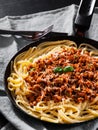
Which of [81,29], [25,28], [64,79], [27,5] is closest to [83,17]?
[81,29]

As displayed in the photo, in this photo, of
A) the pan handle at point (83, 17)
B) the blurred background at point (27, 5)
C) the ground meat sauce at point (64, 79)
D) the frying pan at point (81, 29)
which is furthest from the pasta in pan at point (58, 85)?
the blurred background at point (27, 5)

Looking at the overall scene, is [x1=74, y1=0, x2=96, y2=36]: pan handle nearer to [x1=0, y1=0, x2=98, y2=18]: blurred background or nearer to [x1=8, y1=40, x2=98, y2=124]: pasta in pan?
[x1=8, y1=40, x2=98, y2=124]: pasta in pan

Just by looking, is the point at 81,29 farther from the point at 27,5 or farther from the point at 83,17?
the point at 27,5

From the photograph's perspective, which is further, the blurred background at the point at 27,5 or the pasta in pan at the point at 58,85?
the blurred background at the point at 27,5

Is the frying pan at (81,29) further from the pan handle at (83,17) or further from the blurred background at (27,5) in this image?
the blurred background at (27,5)

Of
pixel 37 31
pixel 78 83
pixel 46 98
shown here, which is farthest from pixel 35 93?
pixel 37 31

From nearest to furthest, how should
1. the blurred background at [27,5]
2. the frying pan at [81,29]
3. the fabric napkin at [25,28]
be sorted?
the fabric napkin at [25,28] → the frying pan at [81,29] → the blurred background at [27,5]

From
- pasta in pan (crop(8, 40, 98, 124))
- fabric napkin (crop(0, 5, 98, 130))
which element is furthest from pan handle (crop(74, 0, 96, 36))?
pasta in pan (crop(8, 40, 98, 124))
